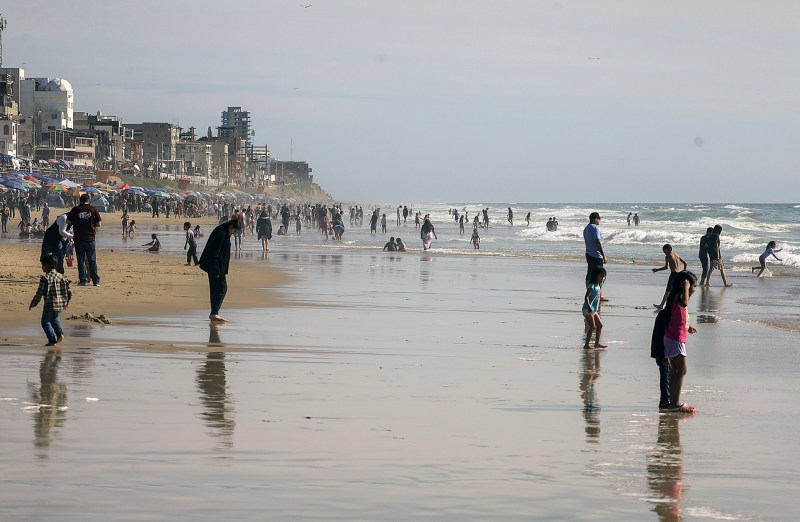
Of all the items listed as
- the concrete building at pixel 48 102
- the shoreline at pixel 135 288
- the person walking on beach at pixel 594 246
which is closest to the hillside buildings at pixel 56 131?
the concrete building at pixel 48 102

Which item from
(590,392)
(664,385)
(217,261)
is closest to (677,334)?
(664,385)

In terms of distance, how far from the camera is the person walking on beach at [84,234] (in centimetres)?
1939

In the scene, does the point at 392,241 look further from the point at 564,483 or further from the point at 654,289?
the point at 564,483

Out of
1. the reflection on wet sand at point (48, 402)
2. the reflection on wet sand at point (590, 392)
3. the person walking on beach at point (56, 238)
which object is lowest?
the reflection on wet sand at point (590, 392)

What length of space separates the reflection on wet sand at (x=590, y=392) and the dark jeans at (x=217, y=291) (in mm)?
4963

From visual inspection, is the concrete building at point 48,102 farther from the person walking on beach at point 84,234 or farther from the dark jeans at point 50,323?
the dark jeans at point 50,323

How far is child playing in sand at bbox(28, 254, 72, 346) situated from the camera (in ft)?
38.7

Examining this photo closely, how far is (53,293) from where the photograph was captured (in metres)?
11.9

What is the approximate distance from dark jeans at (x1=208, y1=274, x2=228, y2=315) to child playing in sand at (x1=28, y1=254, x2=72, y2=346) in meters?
3.31

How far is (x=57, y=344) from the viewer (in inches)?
472

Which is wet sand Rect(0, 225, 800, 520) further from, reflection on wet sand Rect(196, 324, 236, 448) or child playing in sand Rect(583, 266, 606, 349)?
child playing in sand Rect(583, 266, 606, 349)

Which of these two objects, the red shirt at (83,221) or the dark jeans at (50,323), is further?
the red shirt at (83,221)

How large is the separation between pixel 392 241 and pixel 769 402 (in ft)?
112

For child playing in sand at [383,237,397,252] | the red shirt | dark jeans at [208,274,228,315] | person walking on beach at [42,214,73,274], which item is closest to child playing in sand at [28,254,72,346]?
dark jeans at [208,274,228,315]
